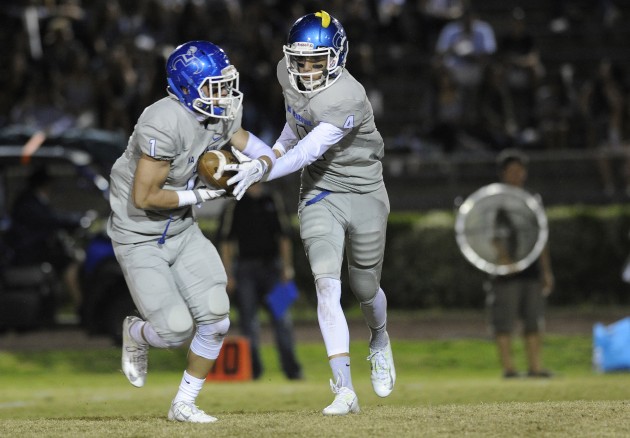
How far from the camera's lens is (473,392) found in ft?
34.0

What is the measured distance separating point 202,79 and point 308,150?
2.44 ft

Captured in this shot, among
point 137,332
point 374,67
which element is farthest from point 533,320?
point 374,67

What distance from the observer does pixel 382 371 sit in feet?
27.3

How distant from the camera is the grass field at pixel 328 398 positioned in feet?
22.7

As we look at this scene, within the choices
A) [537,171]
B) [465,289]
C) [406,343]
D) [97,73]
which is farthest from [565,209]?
[97,73]

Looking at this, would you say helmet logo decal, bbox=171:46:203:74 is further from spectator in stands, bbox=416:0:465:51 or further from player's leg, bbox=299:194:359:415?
spectator in stands, bbox=416:0:465:51

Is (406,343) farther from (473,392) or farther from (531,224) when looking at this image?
(473,392)

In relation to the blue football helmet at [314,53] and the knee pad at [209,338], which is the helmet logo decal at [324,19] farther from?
the knee pad at [209,338]

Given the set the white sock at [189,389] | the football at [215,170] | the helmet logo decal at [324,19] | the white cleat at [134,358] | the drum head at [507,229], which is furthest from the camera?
the drum head at [507,229]

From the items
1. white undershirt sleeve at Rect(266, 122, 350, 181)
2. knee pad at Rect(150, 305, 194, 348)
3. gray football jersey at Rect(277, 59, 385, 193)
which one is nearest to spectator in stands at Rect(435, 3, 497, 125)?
gray football jersey at Rect(277, 59, 385, 193)

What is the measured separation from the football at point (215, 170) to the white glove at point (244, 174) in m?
0.06

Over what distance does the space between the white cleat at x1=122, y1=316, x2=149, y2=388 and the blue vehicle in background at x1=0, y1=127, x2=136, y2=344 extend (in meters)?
5.19

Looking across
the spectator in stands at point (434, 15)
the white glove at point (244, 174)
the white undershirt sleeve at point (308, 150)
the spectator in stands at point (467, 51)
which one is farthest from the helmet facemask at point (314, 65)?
the spectator in stands at point (434, 15)

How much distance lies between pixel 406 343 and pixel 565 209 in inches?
116
